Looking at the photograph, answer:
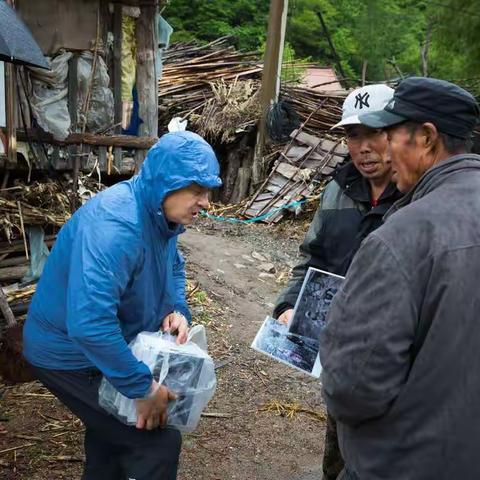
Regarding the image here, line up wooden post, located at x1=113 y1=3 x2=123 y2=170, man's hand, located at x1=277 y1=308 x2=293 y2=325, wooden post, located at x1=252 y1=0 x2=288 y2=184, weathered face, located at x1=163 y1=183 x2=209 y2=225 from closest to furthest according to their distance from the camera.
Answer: weathered face, located at x1=163 y1=183 x2=209 y2=225, man's hand, located at x1=277 y1=308 x2=293 y2=325, wooden post, located at x1=113 y1=3 x2=123 y2=170, wooden post, located at x1=252 y1=0 x2=288 y2=184

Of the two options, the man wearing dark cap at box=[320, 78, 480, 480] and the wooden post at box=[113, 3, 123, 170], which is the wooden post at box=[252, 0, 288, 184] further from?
the man wearing dark cap at box=[320, 78, 480, 480]

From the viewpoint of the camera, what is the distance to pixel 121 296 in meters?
2.24

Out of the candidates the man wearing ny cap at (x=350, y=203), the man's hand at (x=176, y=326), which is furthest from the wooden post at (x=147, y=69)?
the man's hand at (x=176, y=326)

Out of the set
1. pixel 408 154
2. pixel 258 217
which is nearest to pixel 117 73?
pixel 408 154

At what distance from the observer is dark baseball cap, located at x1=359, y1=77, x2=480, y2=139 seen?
1.69 metres

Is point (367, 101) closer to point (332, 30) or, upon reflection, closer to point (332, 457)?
point (332, 457)

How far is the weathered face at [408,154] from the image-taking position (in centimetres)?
173

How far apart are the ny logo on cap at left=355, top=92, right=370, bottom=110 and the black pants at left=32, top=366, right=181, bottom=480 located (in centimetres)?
172

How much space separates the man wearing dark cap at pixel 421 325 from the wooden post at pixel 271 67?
12.0m

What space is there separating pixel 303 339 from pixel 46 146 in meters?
4.28

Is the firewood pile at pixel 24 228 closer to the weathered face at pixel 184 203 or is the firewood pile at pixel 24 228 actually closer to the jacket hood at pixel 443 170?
the weathered face at pixel 184 203

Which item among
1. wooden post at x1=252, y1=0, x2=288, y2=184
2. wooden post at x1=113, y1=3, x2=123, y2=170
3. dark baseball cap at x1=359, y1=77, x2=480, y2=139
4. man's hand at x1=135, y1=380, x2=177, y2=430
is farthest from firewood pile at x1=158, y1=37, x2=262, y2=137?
dark baseball cap at x1=359, y1=77, x2=480, y2=139

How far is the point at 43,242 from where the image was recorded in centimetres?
593

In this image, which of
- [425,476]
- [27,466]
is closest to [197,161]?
[425,476]
